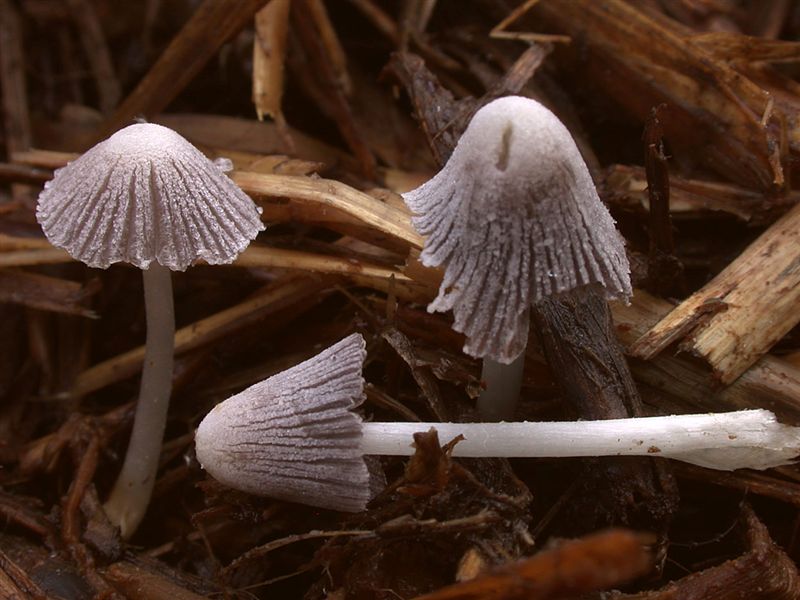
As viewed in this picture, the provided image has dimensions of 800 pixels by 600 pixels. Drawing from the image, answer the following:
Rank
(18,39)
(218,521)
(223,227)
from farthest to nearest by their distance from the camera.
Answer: (18,39) < (218,521) < (223,227)

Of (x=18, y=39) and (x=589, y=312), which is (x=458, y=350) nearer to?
(x=589, y=312)

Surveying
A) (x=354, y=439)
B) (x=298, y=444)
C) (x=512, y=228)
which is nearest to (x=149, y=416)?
(x=298, y=444)

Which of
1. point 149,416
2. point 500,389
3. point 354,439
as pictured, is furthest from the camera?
point 149,416

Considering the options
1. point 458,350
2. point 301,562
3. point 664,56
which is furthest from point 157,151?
point 664,56

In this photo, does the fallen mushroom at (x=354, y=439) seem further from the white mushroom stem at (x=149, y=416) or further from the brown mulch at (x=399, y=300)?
the white mushroom stem at (x=149, y=416)

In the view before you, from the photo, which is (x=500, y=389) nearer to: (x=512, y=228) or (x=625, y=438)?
(x=625, y=438)

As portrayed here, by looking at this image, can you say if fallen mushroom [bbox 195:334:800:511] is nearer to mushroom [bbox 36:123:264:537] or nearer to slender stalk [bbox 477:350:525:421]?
slender stalk [bbox 477:350:525:421]
